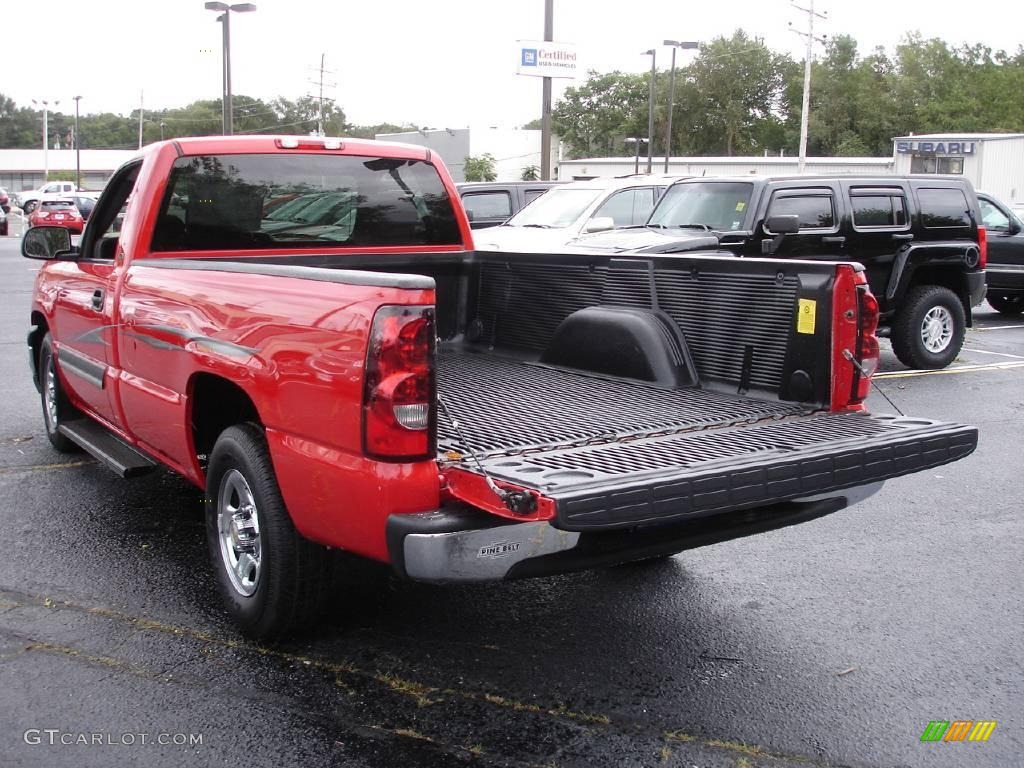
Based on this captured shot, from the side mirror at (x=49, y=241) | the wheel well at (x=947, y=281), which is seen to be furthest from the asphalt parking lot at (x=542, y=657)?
the wheel well at (x=947, y=281)

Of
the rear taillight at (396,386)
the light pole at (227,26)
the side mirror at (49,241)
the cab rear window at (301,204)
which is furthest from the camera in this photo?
the light pole at (227,26)

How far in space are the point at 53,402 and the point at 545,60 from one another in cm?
2142

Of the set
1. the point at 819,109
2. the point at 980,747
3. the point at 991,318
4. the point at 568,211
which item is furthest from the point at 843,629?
the point at 819,109

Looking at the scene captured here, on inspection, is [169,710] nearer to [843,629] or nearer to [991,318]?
[843,629]

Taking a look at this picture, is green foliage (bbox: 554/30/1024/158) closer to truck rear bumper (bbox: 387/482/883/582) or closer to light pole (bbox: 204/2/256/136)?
light pole (bbox: 204/2/256/136)

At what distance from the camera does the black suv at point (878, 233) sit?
34.6 ft

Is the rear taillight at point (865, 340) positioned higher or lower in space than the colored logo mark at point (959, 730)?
higher

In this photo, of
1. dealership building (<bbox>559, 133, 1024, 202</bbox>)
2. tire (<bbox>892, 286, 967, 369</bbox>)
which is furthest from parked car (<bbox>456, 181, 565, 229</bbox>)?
dealership building (<bbox>559, 133, 1024, 202</bbox>)

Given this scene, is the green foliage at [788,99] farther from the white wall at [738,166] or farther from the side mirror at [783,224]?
the side mirror at [783,224]

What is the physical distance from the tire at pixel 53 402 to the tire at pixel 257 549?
9.34 ft

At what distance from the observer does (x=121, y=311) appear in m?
4.98

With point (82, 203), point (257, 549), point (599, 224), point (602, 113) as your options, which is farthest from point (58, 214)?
point (602, 113)

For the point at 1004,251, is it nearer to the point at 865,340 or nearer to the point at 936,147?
the point at 865,340

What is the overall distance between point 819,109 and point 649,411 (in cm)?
7989
